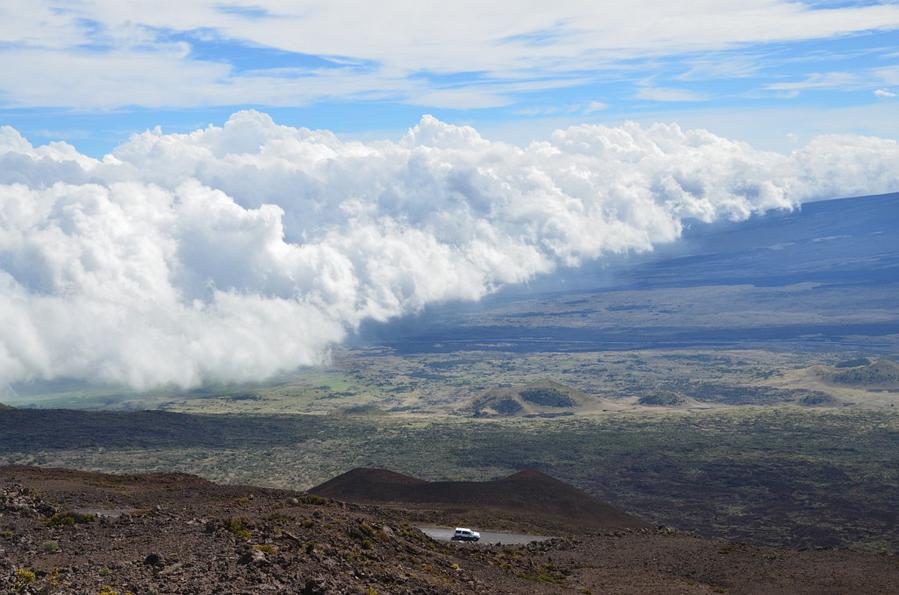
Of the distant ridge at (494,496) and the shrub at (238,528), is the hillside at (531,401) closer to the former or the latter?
the distant ridge at (494,496)

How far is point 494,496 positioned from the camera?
56.8 m

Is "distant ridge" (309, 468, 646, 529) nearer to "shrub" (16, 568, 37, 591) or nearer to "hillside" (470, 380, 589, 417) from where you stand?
"shrub" (16, 568, 37, 591)

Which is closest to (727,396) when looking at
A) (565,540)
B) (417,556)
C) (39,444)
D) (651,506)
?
(651,506)

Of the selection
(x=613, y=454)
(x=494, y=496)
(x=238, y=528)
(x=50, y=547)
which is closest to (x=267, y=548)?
(x=238, y=528)

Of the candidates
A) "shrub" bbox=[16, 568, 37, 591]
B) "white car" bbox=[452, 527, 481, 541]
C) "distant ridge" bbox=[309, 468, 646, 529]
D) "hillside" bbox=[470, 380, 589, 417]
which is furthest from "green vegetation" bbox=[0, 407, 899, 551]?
"shrub" bbox=[16, 568, 37, 591]

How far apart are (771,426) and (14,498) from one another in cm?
8474

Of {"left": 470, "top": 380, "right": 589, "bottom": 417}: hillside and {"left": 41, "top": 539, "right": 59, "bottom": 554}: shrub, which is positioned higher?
{"left": 41, "top": 539, "right": 59, "bottom": 554}: shrub

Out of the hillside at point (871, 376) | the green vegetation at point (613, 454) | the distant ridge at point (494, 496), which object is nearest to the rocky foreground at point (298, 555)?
the distant ridge at point (494, 496)

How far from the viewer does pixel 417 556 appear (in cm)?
2988

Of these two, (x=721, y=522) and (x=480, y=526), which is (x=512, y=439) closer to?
(x=721, y=522)

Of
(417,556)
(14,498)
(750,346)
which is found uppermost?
(14,498)

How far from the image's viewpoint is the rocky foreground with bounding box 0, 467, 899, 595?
22516 millimetres

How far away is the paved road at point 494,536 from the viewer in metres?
43.6

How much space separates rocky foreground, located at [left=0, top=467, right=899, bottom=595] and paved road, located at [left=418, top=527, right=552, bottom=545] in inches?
93.8
